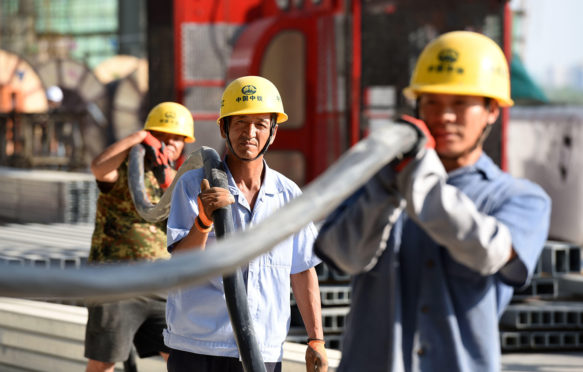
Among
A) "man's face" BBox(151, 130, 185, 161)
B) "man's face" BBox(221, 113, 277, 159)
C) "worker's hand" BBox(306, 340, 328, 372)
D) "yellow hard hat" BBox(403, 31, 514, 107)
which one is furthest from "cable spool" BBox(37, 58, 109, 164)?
"yellow hard hat" BBox(403, 31, 514, 107)

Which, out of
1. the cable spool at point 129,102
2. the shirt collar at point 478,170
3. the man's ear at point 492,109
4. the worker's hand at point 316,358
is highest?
the cable spool at point 129,102

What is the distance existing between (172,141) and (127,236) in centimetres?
57

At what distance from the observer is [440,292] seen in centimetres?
217

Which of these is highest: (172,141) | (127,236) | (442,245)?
(172,141)

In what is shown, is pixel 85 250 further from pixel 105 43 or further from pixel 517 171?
pixel 105 43

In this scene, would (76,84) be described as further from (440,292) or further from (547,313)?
(440,292)

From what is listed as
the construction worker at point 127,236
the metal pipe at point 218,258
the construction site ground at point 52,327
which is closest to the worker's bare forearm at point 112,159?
the construction worker at point 127,236

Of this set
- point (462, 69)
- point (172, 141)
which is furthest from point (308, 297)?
point (172, 141)

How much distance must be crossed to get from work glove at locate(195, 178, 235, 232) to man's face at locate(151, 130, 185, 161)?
62.5 inches

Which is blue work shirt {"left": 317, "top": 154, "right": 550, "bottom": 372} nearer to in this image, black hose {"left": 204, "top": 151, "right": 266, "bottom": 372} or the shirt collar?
the shirt collar

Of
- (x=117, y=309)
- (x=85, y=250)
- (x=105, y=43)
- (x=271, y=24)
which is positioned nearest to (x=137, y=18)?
(x=105, y=43)

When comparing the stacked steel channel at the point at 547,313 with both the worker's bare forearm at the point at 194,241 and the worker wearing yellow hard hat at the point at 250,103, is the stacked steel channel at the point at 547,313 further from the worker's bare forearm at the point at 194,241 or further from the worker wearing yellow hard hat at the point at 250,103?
the worker's bare forearm at the point at 194,241

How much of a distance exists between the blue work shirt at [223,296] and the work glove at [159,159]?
1141mm

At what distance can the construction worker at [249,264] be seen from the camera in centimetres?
321
